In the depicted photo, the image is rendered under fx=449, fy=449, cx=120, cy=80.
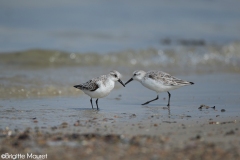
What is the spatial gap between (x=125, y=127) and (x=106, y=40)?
15361mm

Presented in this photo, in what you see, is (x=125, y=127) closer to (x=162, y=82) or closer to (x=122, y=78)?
(x=162, y=82)

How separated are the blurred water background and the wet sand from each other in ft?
6.83

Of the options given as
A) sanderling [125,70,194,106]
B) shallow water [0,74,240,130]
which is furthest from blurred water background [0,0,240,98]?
sanderling [125,70,194,106]

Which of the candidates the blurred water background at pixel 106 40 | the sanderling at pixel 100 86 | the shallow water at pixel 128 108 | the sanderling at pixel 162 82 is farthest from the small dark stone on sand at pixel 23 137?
the blurred water background at pixel 106 40

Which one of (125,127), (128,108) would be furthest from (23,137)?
(128,108)

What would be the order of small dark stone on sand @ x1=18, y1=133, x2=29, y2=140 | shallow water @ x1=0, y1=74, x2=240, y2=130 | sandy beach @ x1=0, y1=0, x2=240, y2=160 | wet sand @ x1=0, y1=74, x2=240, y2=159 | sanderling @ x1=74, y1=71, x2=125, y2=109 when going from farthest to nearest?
sanderling @ x1=74, y1=71, x2=125, y2=109 < shallow water @ x1=0, y1=74, x2=240, y2=130 < small dark stone on sand @ x1=18, y1=133, x2=29, y2=140 < sandy beach @ x1=0, y1=0, x2=240, y2=160 < wet sand @ x1=0, y1=74, x2=240, y2=159

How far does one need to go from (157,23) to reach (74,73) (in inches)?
516

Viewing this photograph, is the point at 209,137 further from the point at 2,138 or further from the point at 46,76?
the point at 46,76

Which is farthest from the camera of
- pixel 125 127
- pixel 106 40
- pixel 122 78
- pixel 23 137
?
pixel 106 40

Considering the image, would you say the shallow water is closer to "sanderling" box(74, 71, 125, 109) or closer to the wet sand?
the wet sand

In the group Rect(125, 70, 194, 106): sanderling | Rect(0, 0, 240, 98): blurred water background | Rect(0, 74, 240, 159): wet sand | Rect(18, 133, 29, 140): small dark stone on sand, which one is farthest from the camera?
Rect(0, 0, 240, 98): blurred water background

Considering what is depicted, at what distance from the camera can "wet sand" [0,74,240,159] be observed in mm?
5613

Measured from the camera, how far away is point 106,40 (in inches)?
879

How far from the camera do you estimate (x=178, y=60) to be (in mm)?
18516
